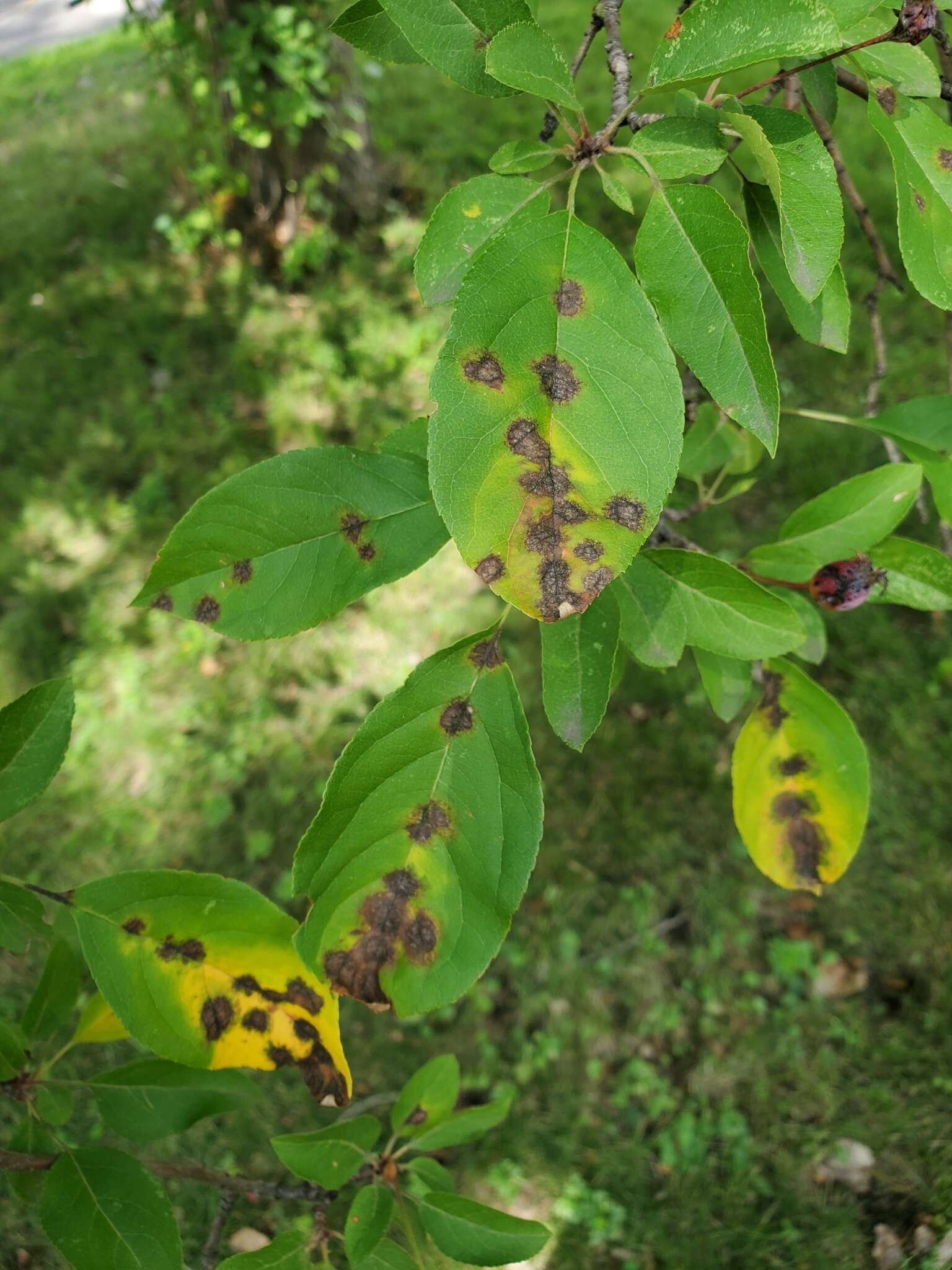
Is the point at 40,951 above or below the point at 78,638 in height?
below

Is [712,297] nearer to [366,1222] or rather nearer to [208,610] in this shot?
[208,610]

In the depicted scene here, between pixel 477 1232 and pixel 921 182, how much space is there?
159 cm

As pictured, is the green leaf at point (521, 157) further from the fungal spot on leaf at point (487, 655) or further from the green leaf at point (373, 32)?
the fungal spot on leaf at point (487, 655)

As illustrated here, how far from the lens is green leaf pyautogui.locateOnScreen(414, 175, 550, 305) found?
0.93 m

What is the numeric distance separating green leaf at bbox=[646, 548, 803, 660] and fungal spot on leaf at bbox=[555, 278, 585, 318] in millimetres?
390

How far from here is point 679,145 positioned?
84cm

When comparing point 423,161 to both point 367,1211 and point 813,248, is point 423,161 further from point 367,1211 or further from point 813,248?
point 367,1211

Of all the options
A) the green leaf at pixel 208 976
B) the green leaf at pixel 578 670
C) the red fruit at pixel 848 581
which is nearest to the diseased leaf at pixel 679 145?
the green leaf at pixel 578 670

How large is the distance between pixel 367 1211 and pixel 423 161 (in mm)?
4887

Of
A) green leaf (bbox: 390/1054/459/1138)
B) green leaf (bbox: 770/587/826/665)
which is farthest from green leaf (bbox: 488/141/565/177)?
green leaf (bbox: 390/1054/459/1138)

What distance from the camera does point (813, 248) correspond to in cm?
83

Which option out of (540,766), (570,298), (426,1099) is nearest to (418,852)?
(570,298)

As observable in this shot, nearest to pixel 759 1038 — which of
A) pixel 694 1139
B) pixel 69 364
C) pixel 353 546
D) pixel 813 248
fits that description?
pixel 694 1139

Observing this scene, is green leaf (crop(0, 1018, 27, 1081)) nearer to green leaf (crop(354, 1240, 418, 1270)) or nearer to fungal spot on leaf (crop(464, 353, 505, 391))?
green leaf (crop(354, 1240, 418, 1270))
